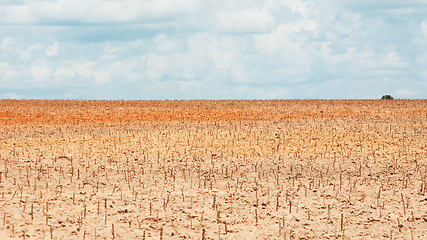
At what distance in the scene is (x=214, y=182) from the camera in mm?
17547

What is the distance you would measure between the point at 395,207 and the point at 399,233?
175cm

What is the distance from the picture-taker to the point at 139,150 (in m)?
23.2

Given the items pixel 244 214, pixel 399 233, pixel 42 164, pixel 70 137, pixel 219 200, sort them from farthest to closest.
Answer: pixel 70 137, pixel 42 164, pixel 219 200, pixel 244 214, pixel 399 233

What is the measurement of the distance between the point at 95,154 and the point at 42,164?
252 centimetres

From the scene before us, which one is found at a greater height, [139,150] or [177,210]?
[139,150]

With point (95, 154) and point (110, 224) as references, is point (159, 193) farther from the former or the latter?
point (95, 154)

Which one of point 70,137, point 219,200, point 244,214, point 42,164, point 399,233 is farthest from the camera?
point 70,137

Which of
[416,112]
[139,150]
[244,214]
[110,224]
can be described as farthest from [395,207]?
[416,112]

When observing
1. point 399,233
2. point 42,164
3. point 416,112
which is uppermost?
point 416,112

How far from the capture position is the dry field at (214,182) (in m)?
13.5

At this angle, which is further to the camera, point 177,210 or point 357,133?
point 357,133

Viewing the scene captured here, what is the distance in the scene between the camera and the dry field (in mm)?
13531

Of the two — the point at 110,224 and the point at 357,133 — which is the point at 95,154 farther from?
the point at 357,133

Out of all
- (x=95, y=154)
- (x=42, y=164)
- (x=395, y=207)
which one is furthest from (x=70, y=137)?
(x=395, y=207)
